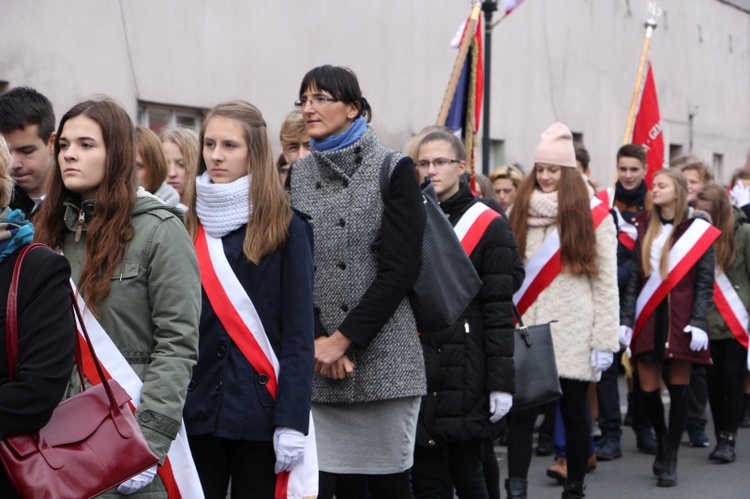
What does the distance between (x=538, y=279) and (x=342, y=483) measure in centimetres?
259

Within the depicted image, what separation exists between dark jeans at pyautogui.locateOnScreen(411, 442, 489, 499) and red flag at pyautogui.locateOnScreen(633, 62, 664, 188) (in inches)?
272

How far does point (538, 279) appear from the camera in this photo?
23.9ft

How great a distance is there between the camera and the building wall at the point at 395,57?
10000 millimetres

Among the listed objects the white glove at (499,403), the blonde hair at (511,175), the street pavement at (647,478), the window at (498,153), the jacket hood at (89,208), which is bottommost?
the street pavement at (647,478)

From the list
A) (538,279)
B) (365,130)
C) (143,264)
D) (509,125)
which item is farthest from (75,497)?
(509,125)

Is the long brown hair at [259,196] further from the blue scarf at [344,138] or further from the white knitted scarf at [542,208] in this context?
the white knitted scarf at [542,208]

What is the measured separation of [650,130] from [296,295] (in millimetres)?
8704

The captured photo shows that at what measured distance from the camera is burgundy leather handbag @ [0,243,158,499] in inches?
116

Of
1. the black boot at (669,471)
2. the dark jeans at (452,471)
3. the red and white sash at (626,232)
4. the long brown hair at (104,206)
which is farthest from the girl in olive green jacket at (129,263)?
the red and white sash at (626,232)

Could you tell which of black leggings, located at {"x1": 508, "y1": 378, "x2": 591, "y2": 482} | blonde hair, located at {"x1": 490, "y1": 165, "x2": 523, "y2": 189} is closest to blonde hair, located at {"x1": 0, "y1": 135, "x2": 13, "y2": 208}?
black leggings, located at {"x1": 508, "y1": 378, "x2": 591, "y2": 482}

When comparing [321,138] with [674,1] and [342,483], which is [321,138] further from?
[674,1]

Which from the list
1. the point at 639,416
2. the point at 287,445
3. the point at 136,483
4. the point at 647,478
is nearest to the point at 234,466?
the point at 287,445

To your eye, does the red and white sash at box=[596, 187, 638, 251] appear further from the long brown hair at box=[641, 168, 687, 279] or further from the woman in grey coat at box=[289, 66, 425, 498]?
the woman in grey coat at box=[289, 66, 425, 498]

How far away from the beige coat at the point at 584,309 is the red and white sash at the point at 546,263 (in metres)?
0.03
